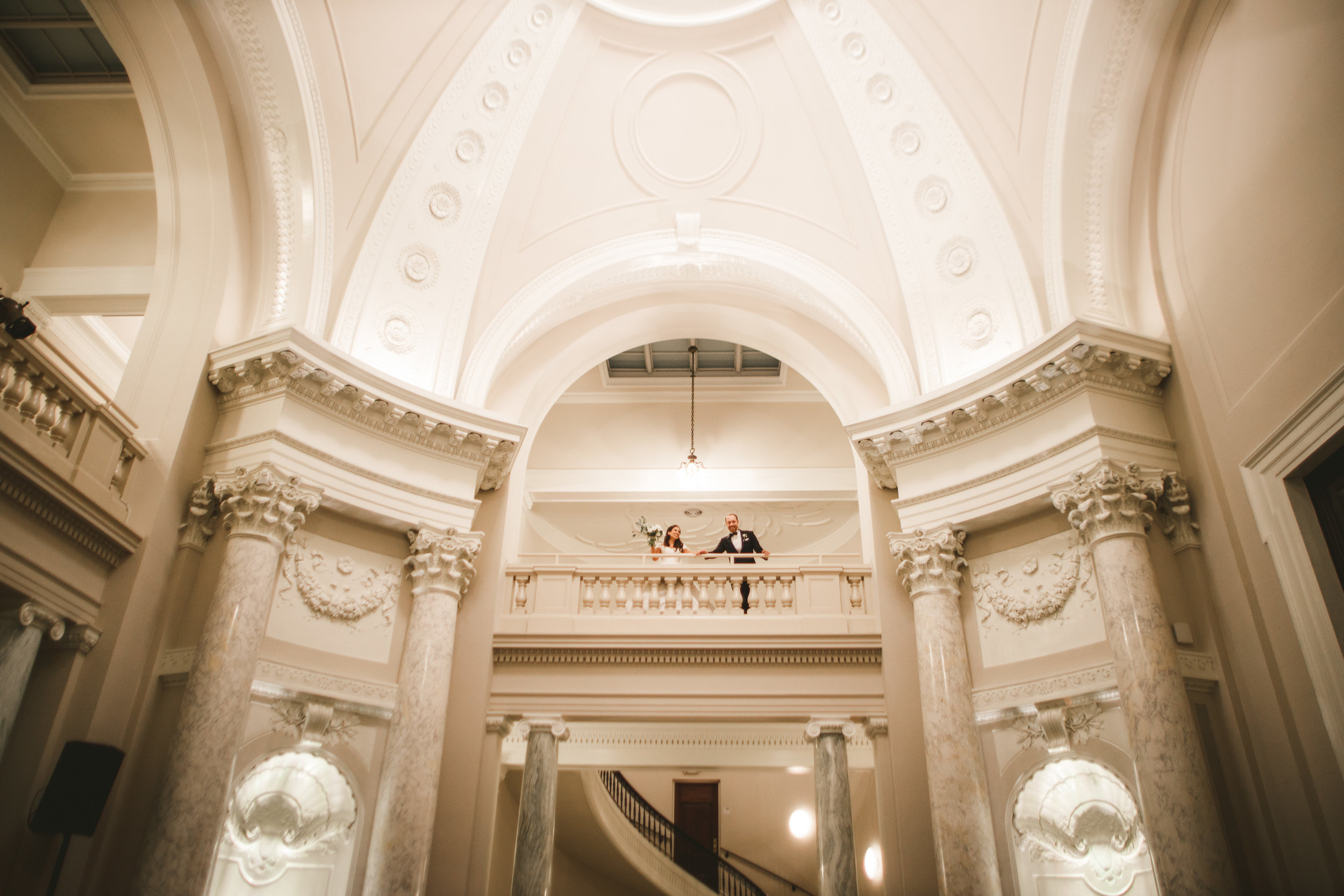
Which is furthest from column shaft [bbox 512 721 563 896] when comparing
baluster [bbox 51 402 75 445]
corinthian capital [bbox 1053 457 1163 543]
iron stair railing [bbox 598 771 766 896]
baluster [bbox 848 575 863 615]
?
iron stair railing [bbox 598 771 766 896]

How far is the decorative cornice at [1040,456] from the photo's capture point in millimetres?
8359

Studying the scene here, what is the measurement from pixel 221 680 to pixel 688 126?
781 cm

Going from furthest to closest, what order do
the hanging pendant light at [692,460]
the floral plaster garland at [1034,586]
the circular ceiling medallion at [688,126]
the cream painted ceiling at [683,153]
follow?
1. the hanging pendant light at [692,460]
2. the circular ceiling medallion at [688,126]
3. the cream painted ceiling at [683,153]
4. the floral plaster garland at [1034,586]

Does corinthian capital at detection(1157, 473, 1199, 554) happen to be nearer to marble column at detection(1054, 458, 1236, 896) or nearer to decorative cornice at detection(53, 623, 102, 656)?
marble column at detection(1054, 458, 1236, 896)

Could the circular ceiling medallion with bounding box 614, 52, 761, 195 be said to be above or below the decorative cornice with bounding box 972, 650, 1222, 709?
above

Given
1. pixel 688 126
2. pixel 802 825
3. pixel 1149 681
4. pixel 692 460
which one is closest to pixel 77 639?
pixel 692 460

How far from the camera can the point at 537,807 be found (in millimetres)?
9125

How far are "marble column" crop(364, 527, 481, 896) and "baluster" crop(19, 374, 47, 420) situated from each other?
3616 millimetres

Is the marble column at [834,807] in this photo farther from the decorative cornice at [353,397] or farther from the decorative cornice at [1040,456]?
the decorative cornice at [353,397]

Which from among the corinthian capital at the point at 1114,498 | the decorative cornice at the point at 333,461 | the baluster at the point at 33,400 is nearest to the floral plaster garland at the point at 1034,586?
the corinthian capital at the point at 1114,498

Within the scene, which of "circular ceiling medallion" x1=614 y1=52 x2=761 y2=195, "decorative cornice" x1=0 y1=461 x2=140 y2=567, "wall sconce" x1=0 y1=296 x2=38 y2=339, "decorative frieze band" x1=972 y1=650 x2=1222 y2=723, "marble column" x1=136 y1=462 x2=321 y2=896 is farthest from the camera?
"circular ceiling medallion" x1=614 y1=52 x2=761 y2=195

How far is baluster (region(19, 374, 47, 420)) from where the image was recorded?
6.73 m

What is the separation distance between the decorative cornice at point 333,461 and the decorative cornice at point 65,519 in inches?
51.8

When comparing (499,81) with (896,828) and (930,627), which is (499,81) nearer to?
(930,627)
